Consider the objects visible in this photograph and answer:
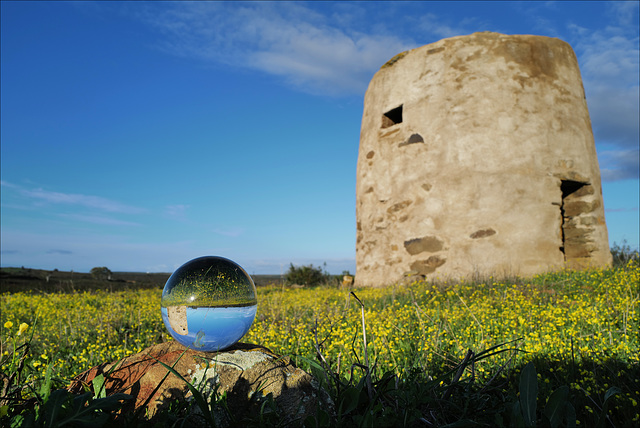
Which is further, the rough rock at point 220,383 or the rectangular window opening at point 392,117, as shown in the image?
the rectangular window opening at point 392,117

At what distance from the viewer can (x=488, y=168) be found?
756 centimetres

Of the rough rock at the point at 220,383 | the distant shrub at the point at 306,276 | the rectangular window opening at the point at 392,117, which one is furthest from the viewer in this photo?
the distant shrub at the point at 306,276

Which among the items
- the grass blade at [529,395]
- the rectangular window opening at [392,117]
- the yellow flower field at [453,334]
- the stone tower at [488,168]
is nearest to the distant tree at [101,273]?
the yellow flower field at [453,334]

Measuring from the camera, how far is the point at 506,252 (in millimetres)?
7309

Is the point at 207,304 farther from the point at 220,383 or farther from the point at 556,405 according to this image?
the point at 556,405

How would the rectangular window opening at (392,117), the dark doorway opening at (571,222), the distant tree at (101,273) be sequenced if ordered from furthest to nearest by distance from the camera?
1. the distant tree at (101,273)
2. the rectangular window opening at (392,117)
3. the dark doorway opening at (571,222)

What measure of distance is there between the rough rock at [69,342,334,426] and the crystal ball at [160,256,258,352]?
7 centimetres

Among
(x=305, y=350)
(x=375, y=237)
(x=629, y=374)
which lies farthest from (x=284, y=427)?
(x=375, y=237)

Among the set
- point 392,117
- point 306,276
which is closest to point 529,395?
point 392,117

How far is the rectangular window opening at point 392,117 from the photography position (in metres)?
8.98

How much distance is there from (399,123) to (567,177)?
3337 mm

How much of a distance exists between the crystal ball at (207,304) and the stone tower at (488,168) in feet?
20.1

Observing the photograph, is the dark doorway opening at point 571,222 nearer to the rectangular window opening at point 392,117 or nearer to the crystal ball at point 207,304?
the rectangular window opening at point 392,117

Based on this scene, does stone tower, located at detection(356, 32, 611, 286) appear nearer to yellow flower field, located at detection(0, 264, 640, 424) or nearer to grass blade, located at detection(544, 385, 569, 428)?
yellow flower field, located at detection(0, 264, 640, 424)
